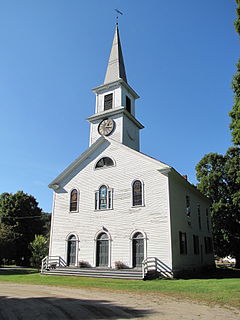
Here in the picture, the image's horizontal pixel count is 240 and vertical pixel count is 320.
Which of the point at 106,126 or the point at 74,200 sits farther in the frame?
the point at 106,126

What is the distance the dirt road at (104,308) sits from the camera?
7431 millimetres

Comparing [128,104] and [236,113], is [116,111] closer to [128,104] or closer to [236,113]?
[128,104]

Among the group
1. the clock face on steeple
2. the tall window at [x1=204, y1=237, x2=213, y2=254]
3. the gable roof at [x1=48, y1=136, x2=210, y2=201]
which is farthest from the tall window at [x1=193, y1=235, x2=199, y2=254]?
the clock face on steeple

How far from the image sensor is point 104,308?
27.9ft

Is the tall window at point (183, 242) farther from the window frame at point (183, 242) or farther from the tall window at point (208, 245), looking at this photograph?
the tall window at point (208, 245)

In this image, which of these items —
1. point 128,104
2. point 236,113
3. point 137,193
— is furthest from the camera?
point 128,104

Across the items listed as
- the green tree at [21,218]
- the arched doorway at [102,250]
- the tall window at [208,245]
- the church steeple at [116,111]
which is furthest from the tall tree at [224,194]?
the green tree at [21,218]

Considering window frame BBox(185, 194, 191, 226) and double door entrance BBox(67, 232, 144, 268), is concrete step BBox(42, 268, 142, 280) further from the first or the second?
window frame BBox(185, 194, 191, 226)

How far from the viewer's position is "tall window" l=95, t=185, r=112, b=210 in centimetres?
2114

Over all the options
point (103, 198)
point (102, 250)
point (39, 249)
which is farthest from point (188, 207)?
point (39, 249)

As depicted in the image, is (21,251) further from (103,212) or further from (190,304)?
(190,304)

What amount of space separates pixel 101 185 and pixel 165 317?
15067 mm

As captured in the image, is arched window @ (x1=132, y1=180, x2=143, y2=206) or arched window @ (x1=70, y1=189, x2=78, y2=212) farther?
arched window @ (x1=70, y1=189, x2=78, y2=212)

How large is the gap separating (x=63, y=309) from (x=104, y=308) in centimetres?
124
